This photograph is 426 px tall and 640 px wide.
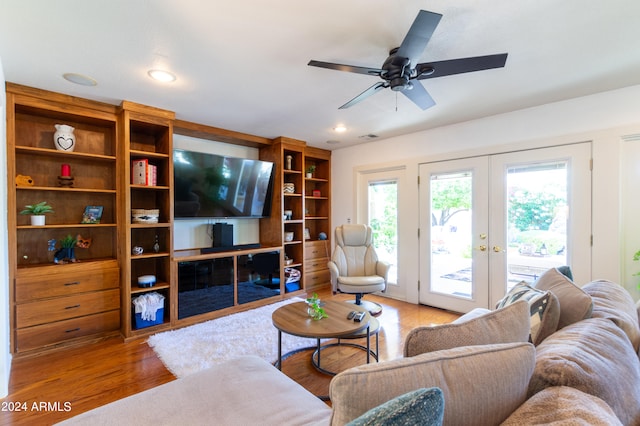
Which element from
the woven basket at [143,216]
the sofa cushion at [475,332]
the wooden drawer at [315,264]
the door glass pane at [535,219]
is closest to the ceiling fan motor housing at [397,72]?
the sofa cushion at [475,332]

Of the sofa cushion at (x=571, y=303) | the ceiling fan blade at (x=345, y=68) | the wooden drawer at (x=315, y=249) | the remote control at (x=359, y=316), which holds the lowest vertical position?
the remote control at (x=359, y=316)

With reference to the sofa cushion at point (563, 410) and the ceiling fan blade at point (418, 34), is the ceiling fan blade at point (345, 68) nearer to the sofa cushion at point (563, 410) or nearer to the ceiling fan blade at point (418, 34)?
the ceiling fan blade at point (418, 34)

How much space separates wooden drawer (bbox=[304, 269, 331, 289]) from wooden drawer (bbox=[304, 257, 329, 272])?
67 millimetres

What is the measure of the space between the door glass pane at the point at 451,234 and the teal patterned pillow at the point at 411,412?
3.35m

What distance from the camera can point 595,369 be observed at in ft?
2.84

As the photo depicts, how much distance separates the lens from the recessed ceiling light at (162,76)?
225 centimetres

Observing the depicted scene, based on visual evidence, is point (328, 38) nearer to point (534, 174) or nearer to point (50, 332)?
point (534, 174)

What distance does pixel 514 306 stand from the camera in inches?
43.4

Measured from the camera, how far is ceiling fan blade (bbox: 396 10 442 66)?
1.30 m

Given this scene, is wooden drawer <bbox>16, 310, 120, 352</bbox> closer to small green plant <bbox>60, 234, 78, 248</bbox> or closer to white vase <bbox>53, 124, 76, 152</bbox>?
small green plant <bbox>60, 234, 78, 248</bbox>

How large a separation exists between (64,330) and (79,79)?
2231 mm

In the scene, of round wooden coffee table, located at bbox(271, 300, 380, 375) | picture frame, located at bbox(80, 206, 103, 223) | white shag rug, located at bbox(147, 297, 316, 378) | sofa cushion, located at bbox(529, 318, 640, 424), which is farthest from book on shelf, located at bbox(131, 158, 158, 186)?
sofa cushion, located at bbox(529, 318, 640, 424)

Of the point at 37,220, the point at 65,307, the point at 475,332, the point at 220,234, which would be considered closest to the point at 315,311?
the point at 475,332

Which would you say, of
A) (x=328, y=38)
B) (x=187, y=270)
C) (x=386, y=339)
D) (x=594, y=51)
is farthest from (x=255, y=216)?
(x=594, y=51)
